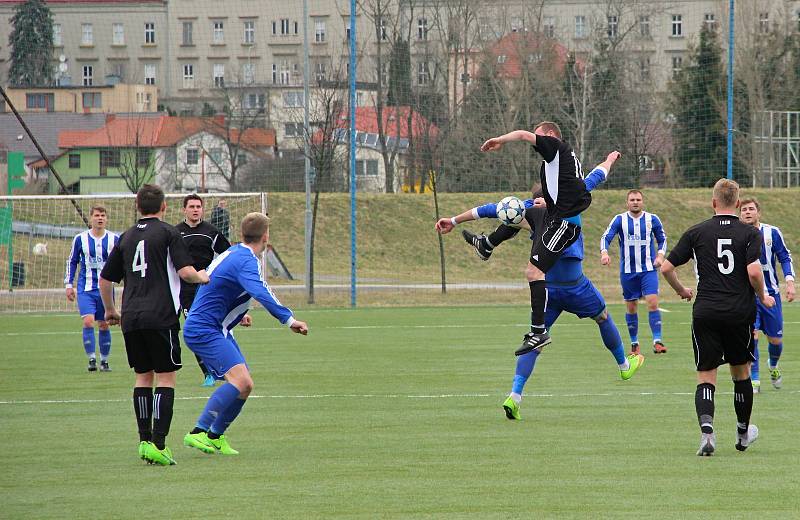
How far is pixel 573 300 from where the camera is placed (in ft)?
38.8

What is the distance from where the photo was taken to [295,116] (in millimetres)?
40688

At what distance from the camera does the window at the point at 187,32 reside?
63.7 meters

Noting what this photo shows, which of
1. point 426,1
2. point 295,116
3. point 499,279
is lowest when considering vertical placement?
point 499,279

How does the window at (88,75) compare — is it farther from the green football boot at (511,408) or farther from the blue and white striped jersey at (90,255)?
the green football boot at (511,408)

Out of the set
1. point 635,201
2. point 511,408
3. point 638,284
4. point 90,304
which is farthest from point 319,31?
point 511,408

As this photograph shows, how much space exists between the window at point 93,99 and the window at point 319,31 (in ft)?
160

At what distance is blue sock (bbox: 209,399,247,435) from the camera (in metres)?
9.15

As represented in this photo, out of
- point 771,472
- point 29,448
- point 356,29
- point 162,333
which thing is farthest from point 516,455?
point 356,29

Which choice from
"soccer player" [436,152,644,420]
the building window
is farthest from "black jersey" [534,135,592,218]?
the building window

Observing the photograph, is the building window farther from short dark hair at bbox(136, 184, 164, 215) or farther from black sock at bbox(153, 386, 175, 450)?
black sock at bbox(153, 386, 175, 450)

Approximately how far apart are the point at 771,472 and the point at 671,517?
173cm

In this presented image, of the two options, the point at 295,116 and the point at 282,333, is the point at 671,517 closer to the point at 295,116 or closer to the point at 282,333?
the point at 282,333

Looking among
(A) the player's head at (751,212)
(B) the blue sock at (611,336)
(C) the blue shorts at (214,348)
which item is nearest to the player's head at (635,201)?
(A) the player's head at (751,212)

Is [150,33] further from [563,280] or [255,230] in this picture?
[255,230]
